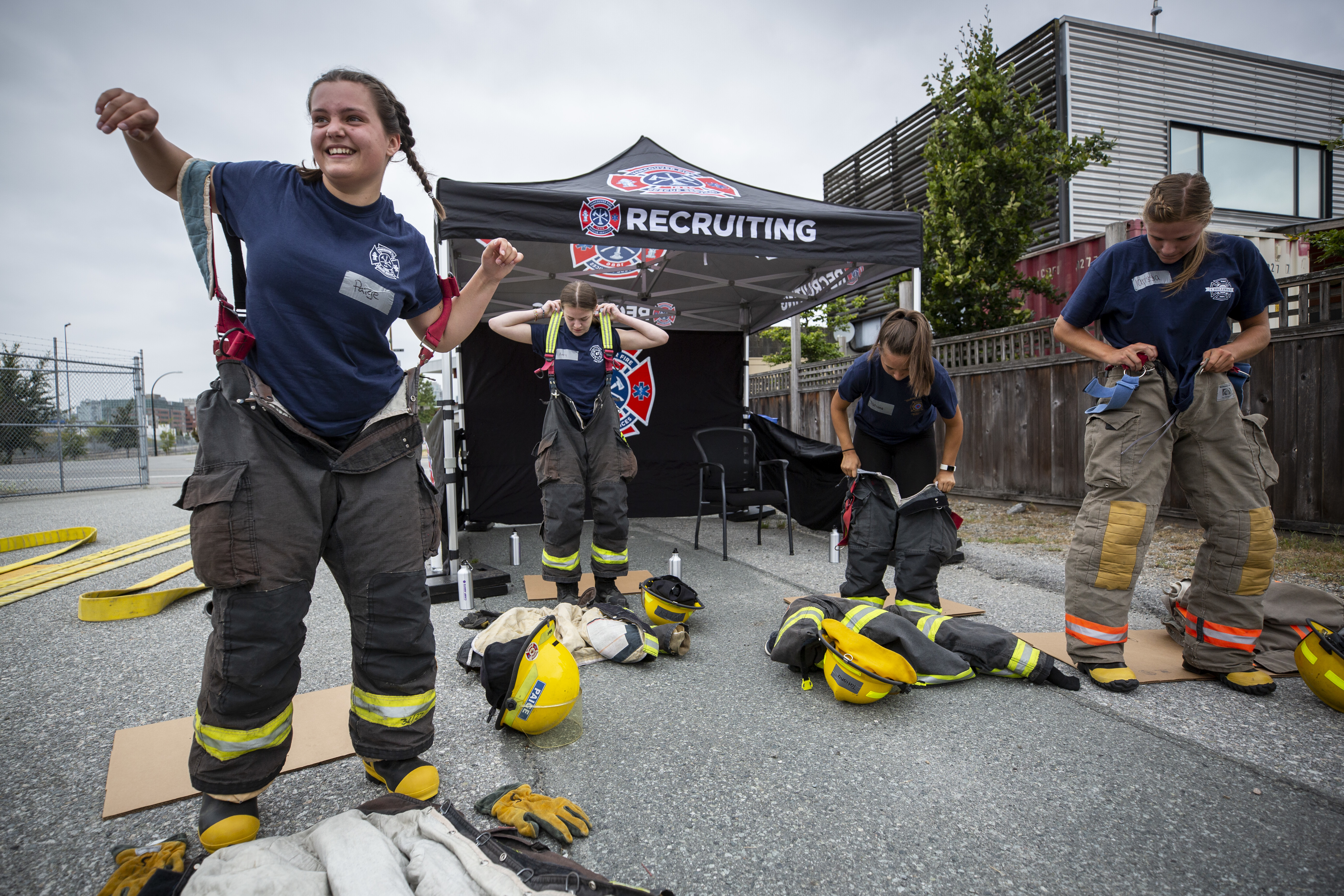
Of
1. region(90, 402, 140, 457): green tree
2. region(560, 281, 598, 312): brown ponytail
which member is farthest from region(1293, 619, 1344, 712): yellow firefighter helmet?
region(90, 402, 140, 457): green tree

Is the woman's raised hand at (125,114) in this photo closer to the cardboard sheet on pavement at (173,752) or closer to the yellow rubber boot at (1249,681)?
the cardboard sheet on pavement at (173,752)

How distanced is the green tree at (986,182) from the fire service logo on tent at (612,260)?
435 centimetres

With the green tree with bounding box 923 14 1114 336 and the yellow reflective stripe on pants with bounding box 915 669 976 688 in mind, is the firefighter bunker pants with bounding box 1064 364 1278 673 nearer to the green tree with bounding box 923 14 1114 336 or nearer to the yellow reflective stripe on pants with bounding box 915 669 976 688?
the yellow reflective stripe on pants with bounding box 915 669 976 688

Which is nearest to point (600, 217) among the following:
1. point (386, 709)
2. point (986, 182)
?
point (386, 709)

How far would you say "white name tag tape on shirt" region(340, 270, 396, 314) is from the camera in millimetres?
1642

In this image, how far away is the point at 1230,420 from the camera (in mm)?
2631

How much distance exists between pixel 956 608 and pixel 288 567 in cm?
342

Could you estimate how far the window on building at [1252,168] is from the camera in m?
12.2

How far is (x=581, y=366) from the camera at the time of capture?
3.98 meters

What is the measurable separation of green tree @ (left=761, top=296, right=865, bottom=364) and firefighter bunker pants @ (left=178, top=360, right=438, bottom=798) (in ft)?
46.2

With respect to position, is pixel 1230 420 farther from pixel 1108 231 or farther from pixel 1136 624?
pixel 1108 231

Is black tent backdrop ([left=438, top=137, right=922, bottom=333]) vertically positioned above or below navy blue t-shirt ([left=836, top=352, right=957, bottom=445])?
above

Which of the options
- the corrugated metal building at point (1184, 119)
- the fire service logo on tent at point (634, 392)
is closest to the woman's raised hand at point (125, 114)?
the fire service logo on tent at point (634, 392)

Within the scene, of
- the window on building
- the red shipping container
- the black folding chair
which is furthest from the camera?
the window on building
